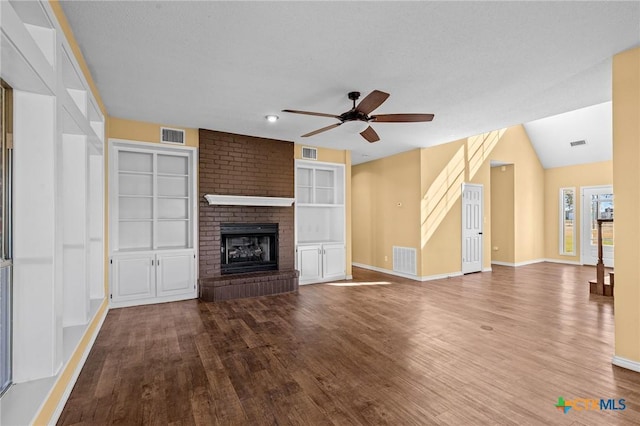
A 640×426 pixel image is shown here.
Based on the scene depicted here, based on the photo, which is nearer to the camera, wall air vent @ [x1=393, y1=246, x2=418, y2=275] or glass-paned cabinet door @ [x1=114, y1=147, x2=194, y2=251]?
glass-paned cabinet door @ [x1=114, y1=147, x2=194, y2=251]

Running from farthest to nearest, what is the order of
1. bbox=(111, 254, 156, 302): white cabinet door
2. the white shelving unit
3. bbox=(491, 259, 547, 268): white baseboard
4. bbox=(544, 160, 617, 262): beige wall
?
bbox=(491, 259, 547, 268): white baseboard < bbox=(544, 160, 617, 262): beige wall < bbox=(111, 254, 156, 302): white cabinet door < the white shelving unit

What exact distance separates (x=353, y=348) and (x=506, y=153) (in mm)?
7537

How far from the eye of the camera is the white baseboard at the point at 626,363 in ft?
8.70

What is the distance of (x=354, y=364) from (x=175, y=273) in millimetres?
3443

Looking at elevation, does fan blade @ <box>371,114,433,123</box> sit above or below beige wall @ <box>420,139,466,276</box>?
above

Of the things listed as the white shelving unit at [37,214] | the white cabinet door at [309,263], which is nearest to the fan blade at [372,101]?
the white shelving unit at [37,214]

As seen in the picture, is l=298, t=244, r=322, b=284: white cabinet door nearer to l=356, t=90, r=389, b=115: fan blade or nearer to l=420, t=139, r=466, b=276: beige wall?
l=420, t=139, r=466, b=276: beige wall

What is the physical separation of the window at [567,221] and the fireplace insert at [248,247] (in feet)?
27.1

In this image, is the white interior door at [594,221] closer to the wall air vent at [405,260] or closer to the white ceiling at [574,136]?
the white ceiling at [574,136]

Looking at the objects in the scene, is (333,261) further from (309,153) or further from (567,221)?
(567,221)

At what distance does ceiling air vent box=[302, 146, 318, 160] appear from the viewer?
6375mm

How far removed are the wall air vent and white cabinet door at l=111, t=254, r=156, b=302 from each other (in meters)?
4.92

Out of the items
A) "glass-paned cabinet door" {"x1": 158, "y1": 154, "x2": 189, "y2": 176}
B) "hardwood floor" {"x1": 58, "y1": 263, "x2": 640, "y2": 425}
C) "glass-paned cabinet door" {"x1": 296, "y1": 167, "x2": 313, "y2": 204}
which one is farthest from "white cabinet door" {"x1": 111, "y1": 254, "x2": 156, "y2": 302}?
"glass-paned cabinet door" {"x1": 296, "y1": 167, "x2": 313, "y2": 204}

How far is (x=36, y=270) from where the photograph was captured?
1.99 meters
